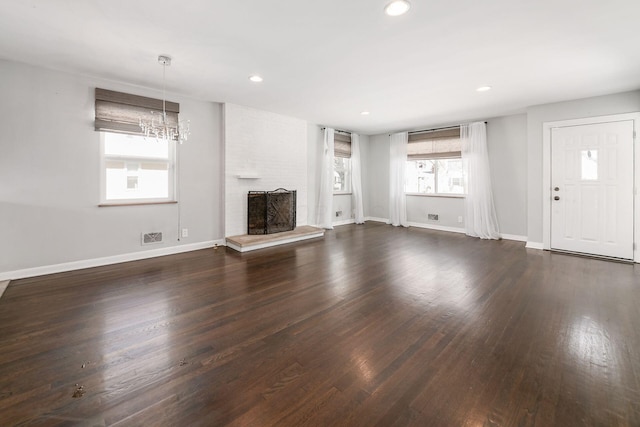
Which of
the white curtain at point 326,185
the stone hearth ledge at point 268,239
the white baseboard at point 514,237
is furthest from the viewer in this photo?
the white curtain at point 326,185

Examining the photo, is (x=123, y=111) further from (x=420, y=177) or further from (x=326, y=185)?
(x=420, y=177)

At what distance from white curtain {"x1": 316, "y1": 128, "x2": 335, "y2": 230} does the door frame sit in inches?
164

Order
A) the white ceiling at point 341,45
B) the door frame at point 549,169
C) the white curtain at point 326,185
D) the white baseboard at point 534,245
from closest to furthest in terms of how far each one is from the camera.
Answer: the white ceiling at point 341,45, the door frame at point 549,169, the white baseboard at point 534,245, the white curtain at point 326,185

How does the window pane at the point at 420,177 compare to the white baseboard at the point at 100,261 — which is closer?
the white baseboard at the point at 100,261

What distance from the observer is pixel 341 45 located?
2.82 m

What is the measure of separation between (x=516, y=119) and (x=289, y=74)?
186 inches

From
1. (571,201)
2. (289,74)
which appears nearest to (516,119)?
(571,201)

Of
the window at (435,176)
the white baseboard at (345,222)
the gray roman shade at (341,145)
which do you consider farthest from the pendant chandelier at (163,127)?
the window at (435,176)

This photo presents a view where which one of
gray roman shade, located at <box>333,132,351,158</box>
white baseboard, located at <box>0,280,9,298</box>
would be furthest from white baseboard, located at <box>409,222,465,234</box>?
white baseboard, located at <box>0,280,9,298</box>

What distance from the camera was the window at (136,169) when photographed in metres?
4.00

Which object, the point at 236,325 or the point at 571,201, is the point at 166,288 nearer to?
the point at 236,325

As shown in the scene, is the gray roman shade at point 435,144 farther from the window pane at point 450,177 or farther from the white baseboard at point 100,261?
the white baseboard at point 100,261

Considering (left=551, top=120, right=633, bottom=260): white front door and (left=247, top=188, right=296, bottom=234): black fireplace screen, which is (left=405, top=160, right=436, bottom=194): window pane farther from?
(left=247, top=188, right=296, bottom=234): black fireplace screen

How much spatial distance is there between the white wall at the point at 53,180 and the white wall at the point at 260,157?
3.91 ft
